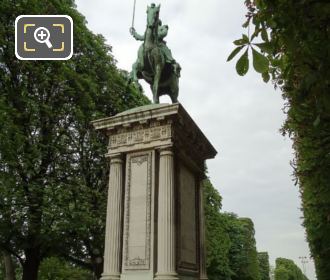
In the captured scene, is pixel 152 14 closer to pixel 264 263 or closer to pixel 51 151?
pixel 51 151

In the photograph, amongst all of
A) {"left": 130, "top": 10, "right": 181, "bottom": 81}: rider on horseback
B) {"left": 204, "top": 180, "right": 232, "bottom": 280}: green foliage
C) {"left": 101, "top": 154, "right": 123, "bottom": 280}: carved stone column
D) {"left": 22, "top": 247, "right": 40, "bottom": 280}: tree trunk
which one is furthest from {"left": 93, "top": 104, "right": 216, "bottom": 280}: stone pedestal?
{"left": 204, "top": 180, "right": 232, "bottom": 280}: green foliage

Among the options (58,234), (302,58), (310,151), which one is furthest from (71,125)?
(302,58)

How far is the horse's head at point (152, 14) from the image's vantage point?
1291 cm

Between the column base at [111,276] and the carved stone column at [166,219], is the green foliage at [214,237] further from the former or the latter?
the carved stone column at [166,219]

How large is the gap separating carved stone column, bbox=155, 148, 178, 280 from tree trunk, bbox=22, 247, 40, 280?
11.3 meters

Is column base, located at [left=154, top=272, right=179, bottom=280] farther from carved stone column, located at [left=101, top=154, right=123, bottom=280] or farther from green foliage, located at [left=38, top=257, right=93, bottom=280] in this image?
green foliage, located at [left=38, top=257, right=93, bottom=280]

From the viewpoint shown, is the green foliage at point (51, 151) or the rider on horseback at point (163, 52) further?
the green foliage at point (51, 151)

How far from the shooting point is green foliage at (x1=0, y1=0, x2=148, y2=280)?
18109 millimetres

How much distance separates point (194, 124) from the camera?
42.3ft

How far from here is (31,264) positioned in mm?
19547

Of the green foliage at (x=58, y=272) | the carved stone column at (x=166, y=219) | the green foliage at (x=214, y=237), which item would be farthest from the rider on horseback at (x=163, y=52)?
the green foliage at (x=214, y=237)

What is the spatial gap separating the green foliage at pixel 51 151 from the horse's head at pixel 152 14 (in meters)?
8.15

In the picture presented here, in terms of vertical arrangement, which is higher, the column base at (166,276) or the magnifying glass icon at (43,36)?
the magnifying glass icon at (43,36)

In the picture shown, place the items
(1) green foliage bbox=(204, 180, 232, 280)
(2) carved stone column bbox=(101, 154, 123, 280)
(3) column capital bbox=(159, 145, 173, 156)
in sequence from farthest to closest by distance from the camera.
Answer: (1) green foliage bbox=(204, 180, 232, 280) → (3) column capital bbox=(159, 145, 173, 156) → (2) carved stone column bbox=(101, 154, 123, 280)
